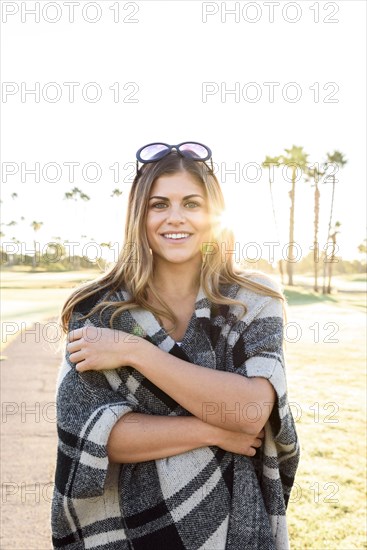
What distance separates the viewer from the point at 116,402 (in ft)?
6.75

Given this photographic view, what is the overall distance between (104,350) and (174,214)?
577 mm

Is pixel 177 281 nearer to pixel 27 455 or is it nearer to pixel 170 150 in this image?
pixel 170 150

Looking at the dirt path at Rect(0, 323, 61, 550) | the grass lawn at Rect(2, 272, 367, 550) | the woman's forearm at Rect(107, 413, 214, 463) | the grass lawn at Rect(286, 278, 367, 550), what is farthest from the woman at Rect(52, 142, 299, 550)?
the grass lawn at Rect(286, 278, 367, 550)

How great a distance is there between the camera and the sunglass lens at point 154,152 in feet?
7.76

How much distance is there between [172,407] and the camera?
2094mm

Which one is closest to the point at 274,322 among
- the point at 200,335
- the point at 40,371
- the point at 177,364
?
the point at 200,335

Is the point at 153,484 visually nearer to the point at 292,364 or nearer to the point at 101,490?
the point at 101,490

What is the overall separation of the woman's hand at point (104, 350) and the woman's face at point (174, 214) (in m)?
0.40

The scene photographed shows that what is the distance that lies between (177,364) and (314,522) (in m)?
2.84

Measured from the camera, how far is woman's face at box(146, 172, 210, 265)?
7.56 feet

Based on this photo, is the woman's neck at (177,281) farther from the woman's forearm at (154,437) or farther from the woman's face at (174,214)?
the woman's forearm at (154,437)

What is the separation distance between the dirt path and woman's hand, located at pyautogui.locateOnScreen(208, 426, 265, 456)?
0.88m

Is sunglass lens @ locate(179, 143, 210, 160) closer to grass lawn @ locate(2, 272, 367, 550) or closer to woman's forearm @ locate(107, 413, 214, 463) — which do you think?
grass lawn @ locate(2, 272, 367, 550)

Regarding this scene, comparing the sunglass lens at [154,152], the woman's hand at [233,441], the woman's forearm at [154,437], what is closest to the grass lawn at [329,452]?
the woman's hand at [233,441]
